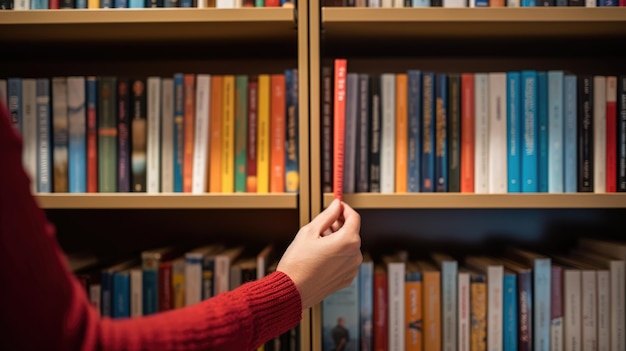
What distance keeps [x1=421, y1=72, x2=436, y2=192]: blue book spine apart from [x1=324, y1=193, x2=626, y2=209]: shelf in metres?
0.04

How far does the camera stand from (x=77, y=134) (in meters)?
0.98

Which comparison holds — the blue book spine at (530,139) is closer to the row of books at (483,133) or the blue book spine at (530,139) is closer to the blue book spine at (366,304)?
the row of books at (483,133)

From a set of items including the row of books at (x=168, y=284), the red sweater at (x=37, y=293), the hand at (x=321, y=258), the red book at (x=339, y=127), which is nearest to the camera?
the red sweater at (x=37, y=293)

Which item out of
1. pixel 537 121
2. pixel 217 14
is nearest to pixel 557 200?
pixel 537 121

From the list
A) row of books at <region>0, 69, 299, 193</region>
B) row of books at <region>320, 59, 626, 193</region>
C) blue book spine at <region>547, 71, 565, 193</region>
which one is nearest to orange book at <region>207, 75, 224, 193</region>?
row of books at <region>0, 69, 299, 193</region>

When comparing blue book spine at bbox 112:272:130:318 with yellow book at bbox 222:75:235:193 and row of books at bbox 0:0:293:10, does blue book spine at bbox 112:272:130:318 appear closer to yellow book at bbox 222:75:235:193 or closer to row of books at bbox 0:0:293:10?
yellow book at bbox 222:75:235:193

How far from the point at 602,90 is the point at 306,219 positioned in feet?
2.09

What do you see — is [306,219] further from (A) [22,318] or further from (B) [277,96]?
(A) [22,318]

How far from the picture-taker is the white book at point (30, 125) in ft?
3.21

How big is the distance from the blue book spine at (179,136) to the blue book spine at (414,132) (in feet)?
1.49

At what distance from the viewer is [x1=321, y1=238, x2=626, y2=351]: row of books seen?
0.96 meters

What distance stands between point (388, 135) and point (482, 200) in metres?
0.22

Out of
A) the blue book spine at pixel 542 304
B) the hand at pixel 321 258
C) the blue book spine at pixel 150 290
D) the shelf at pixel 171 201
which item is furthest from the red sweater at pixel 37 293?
the blue book spine at pixel 542 304

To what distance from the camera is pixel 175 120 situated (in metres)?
0.97
